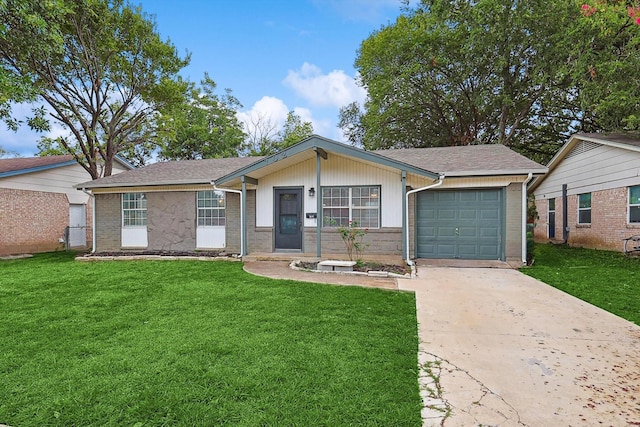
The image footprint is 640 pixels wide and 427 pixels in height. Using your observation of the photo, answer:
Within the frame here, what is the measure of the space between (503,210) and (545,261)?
7.34ft

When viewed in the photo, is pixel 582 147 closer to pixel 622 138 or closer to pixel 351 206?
pixel 622 138

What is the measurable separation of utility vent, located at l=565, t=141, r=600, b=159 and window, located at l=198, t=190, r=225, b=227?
13402mm

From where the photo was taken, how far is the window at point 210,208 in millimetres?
10719

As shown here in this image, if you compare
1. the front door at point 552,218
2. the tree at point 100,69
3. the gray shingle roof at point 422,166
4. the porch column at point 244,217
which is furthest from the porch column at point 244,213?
the front door at point 552,218

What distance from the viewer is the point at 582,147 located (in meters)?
12.8

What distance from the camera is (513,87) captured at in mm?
16703

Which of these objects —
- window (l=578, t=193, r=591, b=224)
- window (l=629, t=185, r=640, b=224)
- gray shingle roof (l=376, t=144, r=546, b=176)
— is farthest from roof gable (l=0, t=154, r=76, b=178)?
window (l=578, t=193, r=591, b=224)

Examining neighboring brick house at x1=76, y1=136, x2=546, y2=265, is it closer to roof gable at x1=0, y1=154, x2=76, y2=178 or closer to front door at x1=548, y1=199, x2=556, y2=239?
roof gable at x1=0, y1=154, x2=76, y2=178

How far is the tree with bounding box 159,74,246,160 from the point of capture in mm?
25828

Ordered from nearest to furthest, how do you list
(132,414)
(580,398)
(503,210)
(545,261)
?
1. (132,414)
2. (580,398)
3. (503,210)
4. (545,261)

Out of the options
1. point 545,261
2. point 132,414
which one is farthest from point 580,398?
point 545,261

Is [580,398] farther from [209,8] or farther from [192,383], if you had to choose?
[209,8]

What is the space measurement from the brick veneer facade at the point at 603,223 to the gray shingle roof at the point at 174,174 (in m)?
11.8

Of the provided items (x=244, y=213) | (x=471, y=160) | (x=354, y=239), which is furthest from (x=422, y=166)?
(x=244, y=213)
